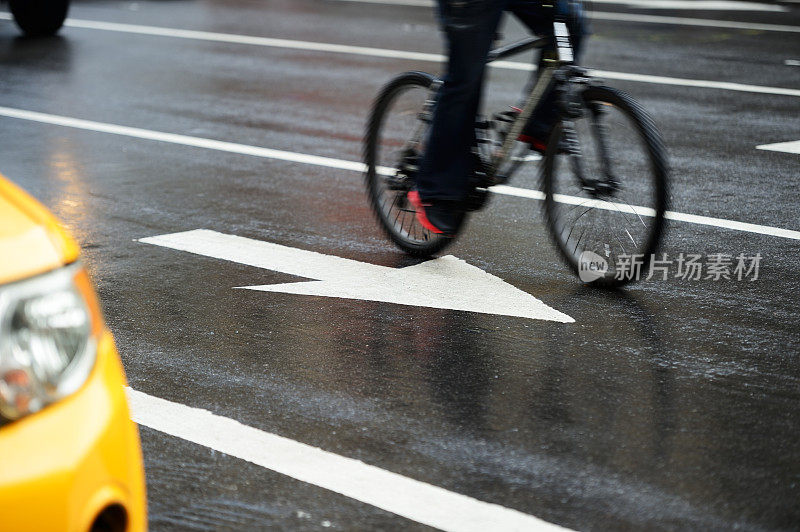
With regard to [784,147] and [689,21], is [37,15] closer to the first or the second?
[689,21]

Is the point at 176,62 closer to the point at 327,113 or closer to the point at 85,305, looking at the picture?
the point at 327,113

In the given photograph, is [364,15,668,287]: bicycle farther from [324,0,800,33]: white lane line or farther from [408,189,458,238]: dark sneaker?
[324,0,800,33]: white lane line

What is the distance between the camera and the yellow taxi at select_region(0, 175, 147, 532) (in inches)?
84.6

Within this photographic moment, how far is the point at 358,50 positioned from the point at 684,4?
24.9 ft

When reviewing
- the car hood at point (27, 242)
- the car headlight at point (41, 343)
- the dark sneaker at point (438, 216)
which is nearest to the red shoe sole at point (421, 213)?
the dark sneaker at point (438, 216)

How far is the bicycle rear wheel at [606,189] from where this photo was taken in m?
5.13

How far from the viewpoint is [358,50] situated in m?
14.1

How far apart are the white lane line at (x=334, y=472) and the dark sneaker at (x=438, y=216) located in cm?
189

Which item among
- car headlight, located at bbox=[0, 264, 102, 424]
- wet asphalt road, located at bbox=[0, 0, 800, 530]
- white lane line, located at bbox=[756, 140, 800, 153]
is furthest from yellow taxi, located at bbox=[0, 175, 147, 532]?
white lane line, located at bbox=[756, 140, 800, 153]

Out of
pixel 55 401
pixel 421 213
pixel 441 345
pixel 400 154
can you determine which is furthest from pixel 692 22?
pixel 55 401

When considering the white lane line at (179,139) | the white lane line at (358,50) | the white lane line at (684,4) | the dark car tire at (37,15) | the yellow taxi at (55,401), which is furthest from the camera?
the white lane line at (684,4)

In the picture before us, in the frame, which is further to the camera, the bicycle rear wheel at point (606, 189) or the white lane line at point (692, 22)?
the white lane line at point (692, 22)

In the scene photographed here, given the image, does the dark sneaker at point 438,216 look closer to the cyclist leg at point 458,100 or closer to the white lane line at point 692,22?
the cyclist leg at point 458,100

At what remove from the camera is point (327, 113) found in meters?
10.1
